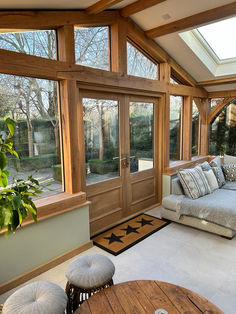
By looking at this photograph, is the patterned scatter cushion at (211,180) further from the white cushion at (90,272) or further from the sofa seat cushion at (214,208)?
the white cushion at (90,272)

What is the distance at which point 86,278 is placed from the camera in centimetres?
175

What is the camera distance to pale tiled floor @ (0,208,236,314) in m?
2.27

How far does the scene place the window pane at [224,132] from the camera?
5.63 meters

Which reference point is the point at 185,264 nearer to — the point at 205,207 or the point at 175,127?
the point at 205,207

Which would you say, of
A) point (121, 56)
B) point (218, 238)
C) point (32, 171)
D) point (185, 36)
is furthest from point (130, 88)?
point (218, 238)

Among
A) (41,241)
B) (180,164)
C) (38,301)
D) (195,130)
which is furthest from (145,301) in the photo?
(195,130)

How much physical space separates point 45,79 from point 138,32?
1833 mm

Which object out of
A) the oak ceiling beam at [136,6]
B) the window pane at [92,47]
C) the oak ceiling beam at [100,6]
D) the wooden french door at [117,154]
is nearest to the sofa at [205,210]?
the wooden french door at [117,154]

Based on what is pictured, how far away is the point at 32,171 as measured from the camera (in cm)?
265

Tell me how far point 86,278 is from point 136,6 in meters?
3.12

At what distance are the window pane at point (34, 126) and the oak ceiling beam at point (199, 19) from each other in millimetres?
1906

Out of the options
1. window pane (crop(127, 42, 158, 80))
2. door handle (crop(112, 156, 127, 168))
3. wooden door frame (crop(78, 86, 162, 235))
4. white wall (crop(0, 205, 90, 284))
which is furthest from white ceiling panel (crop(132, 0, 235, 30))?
white wall (crop(0, 205, 90, 284))

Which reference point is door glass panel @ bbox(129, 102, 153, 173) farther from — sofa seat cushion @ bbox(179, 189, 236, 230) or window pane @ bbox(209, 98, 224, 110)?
window pane @ bbox(209, 98, 224, 110)

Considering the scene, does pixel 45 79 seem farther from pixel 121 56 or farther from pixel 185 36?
pixel 185 36
